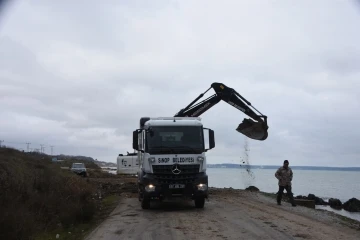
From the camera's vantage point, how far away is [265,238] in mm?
10273

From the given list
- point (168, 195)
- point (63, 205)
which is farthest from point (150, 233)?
point (63, 205)

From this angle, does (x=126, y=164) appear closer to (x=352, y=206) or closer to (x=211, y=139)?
(x=352, y=206)

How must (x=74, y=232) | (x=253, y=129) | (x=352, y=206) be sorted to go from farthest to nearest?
(x=352, y=206) → (x=253, y=129) → (x=74, y=232)

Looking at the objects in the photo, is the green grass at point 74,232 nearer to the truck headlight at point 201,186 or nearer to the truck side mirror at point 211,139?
the truck headlight at point 201,186

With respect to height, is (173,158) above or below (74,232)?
above

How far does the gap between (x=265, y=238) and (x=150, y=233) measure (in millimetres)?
3075

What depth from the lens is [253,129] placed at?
1991cm

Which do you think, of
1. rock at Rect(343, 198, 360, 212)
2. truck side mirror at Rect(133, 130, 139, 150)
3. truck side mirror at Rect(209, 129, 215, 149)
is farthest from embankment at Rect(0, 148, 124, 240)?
rock at Rect(343, 198, 360, 212)

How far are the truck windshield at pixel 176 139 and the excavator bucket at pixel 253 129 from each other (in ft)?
16.0

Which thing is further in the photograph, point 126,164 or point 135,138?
point 126,164

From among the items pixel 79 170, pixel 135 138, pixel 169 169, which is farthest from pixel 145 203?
pixel 79 170

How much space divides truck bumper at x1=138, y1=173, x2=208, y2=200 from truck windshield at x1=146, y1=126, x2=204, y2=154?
39.8 inches

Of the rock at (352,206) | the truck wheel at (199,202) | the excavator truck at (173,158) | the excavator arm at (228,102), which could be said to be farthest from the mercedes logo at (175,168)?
the rock at (352,206)

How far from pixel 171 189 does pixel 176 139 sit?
188 cm
